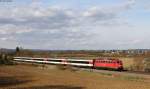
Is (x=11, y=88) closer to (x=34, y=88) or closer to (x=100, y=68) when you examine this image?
→ (x=34, y=88)

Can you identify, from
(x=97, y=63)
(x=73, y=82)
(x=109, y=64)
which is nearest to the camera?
(x=73, y=82)

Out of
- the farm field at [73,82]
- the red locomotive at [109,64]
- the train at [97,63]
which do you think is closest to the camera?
the farm field at [73,82]

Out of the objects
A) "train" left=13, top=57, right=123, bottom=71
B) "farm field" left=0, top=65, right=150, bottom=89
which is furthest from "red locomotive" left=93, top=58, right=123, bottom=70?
"farm field" left=0, top=65, right=150, bottom=89

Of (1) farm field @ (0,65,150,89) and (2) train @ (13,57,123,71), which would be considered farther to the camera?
(2) train @ (13,57,123,71)

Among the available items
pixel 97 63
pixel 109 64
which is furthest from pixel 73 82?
pixel 97 63

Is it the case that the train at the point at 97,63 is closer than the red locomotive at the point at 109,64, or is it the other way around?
the red locomotive at the point at 109,64

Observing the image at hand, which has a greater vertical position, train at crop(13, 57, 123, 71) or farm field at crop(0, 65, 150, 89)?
train at crop(13, 57, 123, 71)

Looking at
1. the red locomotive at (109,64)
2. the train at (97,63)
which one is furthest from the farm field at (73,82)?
the train at (97,63)

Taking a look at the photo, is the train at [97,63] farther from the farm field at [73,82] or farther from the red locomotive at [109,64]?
the farm field at [73,82]

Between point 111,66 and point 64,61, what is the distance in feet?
64.7

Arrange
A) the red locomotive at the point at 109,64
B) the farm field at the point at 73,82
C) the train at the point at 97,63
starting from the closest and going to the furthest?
the farm field at the point at 73,82, the red locomotive at the point at 109,64, the train at the point at 97,63

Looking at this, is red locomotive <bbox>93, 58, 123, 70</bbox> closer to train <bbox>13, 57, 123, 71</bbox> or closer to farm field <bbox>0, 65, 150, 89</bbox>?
train <bbox>13, 57, 123, 71</bbox>

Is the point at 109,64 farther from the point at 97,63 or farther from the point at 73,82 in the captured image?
the point at 73,82

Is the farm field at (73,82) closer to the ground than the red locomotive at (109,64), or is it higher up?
closer to the ground
